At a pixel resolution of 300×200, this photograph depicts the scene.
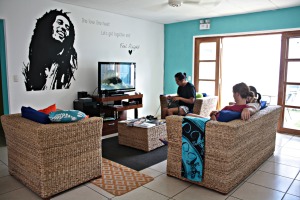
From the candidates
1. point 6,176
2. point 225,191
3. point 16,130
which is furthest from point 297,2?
point 6,176

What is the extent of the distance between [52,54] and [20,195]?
2.75 metres

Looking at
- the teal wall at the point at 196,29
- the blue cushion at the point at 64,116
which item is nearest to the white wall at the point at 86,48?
the teal wall at the point at 196,29

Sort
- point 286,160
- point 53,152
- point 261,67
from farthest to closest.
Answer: point 261,67 → point 286,160 → point 53,152

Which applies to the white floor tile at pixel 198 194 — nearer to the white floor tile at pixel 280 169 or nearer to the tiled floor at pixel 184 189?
the tiled floor at pixel 184 189

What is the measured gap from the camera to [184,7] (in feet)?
16.3

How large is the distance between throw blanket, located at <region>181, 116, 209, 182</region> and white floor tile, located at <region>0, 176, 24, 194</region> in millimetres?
1832

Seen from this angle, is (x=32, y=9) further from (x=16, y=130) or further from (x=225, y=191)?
(x=225, y=191)

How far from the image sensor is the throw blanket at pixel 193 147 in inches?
104

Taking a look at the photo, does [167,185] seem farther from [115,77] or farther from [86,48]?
[86,48]

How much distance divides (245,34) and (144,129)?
10.9 feet

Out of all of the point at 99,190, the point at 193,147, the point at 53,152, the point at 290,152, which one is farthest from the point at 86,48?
the point at 290,152

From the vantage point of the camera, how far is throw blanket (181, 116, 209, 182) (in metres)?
2.65

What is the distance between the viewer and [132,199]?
2.53m

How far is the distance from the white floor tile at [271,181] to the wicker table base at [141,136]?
59.7 inches
